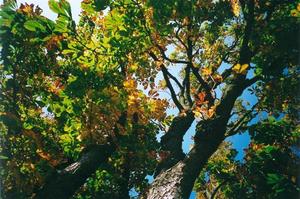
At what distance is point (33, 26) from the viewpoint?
6.12 metres

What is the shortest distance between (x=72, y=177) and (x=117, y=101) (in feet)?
6.58

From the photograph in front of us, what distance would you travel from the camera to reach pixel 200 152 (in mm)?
7934

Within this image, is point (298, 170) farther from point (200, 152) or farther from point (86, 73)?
point (86, 73)

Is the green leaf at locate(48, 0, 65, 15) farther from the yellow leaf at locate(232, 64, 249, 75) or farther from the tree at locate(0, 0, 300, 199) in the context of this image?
the yellow leaf at locate(232, 64, 249, 75)

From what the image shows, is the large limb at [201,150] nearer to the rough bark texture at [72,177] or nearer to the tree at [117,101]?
the tree at [117,101]

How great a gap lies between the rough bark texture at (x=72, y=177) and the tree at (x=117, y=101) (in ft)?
0.08

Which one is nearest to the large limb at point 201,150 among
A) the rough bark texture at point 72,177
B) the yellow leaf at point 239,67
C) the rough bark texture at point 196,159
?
the rough bark texture at point 196,159

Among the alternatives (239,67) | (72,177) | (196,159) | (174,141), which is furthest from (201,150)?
(72,177)

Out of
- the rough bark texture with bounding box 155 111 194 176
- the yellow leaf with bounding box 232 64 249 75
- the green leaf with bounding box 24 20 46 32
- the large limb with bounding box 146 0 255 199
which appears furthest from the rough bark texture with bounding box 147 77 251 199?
the green leaf with bounding box 24 20 46 32

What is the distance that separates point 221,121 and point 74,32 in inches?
165

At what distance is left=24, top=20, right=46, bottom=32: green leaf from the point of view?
19.9 feet

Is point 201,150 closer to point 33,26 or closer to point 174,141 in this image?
point 174,141

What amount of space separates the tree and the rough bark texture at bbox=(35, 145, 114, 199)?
0.03 m

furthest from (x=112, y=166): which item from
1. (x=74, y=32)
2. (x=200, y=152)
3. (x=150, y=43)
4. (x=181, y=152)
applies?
(x=74, y=32)
